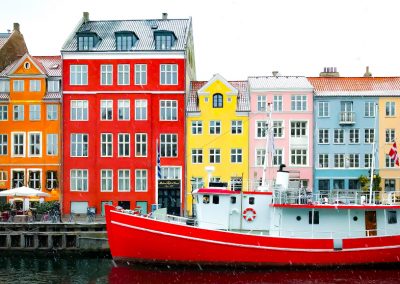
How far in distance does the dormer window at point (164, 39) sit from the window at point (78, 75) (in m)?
6.08

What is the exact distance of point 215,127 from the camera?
54.2 m

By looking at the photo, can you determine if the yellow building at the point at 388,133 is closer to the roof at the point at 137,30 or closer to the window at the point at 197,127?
the window at the point at 197,127

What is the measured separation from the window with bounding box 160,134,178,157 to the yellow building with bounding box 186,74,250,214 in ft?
3.12

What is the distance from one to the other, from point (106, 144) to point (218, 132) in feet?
29.0

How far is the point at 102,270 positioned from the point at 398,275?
15.6 metres

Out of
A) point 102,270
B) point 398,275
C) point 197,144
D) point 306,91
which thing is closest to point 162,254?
point 102,270

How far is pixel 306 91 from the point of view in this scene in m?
54.4

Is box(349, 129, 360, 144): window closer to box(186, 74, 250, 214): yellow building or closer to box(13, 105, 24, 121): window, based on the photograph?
box(186, 74, 250, 214): yellow building

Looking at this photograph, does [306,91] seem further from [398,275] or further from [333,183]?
[398,275]

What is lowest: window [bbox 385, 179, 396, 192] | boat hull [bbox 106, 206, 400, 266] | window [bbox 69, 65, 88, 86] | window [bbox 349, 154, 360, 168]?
boat hull [bbox 106, 206, 400, 266]

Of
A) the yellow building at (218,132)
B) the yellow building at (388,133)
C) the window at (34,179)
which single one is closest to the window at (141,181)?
the yellow building at (218,132)

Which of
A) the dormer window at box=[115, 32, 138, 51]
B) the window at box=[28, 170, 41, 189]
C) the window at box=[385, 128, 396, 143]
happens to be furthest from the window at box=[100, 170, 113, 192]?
the window at box=[385, 128, 396, 143]

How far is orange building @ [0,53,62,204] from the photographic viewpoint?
5441 centimetres

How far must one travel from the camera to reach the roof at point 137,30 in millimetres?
54625
